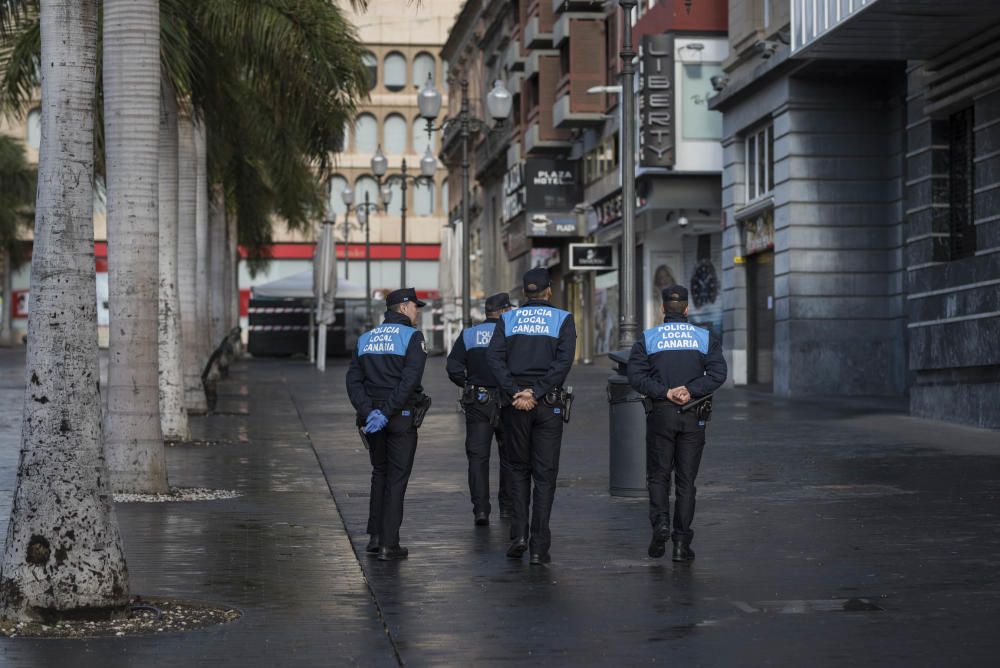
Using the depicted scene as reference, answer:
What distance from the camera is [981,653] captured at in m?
7.85

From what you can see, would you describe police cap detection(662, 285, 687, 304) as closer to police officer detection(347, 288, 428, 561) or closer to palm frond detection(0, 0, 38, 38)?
police officer detection(347, 288, 428, 561)

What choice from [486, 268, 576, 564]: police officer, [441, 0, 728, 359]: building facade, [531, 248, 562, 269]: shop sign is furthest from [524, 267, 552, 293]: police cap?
[531, 248, 562, 269]: shop sign

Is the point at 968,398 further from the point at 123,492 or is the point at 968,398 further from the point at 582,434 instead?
the point at 123,492

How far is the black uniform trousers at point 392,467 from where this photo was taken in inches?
443

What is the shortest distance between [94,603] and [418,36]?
9391cm

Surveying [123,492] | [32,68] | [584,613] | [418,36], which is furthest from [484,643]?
[418,36]

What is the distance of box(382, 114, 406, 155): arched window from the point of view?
101 meters

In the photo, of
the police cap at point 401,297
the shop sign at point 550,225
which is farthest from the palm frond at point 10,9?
the shop sign at point 550,225

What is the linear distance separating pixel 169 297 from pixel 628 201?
5.52 metres

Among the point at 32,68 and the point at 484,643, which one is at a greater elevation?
the point at 32,68

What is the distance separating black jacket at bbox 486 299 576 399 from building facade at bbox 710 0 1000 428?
476 inches

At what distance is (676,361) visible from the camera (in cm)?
1123

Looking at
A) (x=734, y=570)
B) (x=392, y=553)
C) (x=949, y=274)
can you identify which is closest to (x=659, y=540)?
(x=734, y=570)

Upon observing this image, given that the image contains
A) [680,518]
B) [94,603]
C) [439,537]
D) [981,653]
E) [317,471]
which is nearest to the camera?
[981,653]
